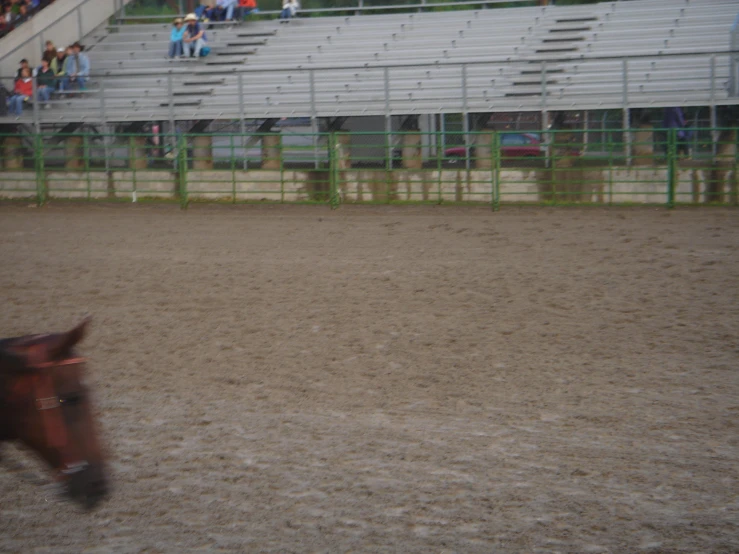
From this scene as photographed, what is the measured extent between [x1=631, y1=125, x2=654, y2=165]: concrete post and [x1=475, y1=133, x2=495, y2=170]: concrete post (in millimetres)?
2508

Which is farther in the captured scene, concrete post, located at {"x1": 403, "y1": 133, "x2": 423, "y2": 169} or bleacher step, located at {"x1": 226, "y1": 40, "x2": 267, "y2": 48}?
bleacher step, located at {"x1": 226, "y1": 40, "x2": 267, "y2": 48}

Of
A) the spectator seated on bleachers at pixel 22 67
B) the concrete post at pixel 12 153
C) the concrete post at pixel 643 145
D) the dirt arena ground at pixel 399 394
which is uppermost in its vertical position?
the spectator seated on bleachers at pixel 22 67

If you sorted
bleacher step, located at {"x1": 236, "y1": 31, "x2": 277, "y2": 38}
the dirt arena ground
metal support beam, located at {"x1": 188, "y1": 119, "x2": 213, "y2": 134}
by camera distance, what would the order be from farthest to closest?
1. bleacher step, located at {"x1": 236, "y1": 31, "x2": 277, "y2": 38}
2. metal support beam, located at {"x1": 188, "y1": 119, "x2": 213, "y2": 134}
3. the dirt arena ground

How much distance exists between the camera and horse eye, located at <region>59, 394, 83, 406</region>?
2.57m

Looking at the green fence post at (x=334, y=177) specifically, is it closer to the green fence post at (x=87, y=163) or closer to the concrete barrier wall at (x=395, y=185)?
the concrete barrier wall at (x=395, y=185)

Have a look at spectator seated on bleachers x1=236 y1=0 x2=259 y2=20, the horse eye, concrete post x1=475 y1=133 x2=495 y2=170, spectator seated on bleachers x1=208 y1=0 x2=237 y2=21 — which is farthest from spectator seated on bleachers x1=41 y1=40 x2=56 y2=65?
the horse eye

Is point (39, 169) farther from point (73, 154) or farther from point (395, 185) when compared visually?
point (395, 185)

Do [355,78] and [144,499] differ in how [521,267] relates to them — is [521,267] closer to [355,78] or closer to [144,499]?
[144,499]

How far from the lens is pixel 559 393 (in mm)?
6305

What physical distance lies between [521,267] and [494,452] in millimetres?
5747

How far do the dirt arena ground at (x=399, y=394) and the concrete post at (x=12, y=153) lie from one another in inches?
270

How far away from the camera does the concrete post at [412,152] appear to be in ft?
57.1

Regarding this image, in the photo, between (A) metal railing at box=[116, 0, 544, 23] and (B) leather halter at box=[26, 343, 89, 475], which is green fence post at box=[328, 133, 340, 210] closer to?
(A) metal railing at box=[116, 0, 544, 23]

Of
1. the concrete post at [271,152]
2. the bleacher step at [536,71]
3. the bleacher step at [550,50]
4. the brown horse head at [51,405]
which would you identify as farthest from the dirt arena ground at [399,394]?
the bleacher step at [550,50]
